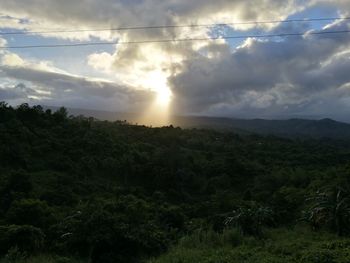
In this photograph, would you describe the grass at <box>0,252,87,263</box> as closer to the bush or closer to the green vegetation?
the green vegetation

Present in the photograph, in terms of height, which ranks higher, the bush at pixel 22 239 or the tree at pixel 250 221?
the tree at pixel 250 221

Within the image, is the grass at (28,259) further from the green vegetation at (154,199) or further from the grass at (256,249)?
the grass at (256,249)

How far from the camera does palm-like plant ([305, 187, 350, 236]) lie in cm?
1315

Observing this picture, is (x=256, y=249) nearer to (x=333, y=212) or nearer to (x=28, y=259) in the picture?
(x=333, y=212)

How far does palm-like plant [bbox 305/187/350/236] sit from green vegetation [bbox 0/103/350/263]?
38mm

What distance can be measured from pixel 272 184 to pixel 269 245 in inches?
1709

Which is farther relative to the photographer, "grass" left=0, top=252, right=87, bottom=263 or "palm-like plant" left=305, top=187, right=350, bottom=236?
"palm-like plant" left=305, top=187, right=350, bottom=236

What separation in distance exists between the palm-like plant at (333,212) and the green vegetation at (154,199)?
0.12 feet

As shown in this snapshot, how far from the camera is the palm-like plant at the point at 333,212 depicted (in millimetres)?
13148

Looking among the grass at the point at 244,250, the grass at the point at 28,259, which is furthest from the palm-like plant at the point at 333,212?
the grass at the point at 28,259

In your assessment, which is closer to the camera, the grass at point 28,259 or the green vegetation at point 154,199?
the grass at point 28,259

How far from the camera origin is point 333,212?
43.9 ft

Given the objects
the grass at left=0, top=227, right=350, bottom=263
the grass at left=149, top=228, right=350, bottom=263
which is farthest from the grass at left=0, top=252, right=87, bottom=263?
the grass at left=149, top=228, right=350, bottom=263

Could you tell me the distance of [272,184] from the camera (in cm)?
5319
